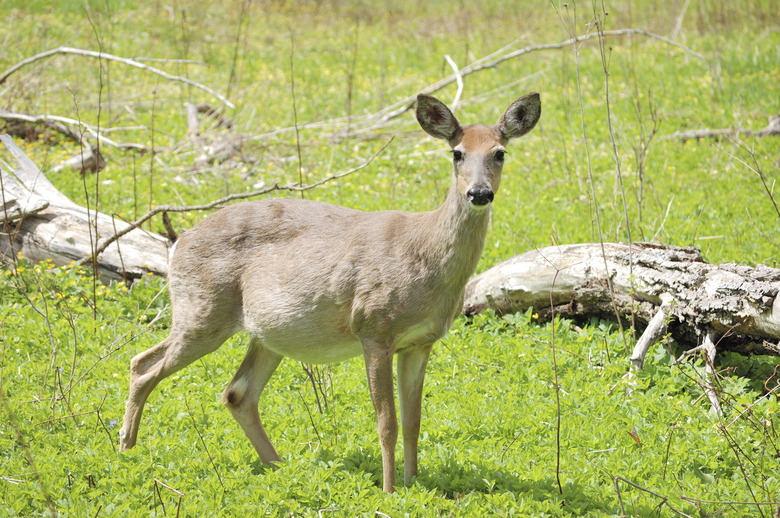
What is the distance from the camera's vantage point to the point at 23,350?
587 cm

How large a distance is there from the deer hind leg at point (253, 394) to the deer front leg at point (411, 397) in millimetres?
825

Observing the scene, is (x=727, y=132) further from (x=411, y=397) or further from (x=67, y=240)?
(x=67, y=240)

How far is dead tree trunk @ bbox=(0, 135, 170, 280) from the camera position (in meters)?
6.95

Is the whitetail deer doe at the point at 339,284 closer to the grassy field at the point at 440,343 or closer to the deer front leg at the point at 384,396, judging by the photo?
the deer front leg at the point at 384,396

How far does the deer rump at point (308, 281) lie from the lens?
14.0 feet

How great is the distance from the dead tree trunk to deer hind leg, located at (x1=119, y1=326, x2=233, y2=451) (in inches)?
84.6

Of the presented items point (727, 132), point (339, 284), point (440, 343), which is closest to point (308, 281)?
point (339, 284)

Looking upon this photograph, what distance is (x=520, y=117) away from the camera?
15.1 ft

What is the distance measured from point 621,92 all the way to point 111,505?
1038 centimetres

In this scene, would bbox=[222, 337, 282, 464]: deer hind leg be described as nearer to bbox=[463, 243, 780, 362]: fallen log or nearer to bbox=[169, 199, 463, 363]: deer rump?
bbox=[169, 199, 463, 363]: deer rump

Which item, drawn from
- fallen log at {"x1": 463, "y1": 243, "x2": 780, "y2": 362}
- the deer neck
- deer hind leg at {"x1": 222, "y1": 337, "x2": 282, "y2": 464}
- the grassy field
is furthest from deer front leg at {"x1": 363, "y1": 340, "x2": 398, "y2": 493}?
fallen log at {"x1": 463, "y1": 243, "x2": 780, "y2": 362}

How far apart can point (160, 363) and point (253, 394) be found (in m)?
0.62

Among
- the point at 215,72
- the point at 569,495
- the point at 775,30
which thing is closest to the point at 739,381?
the point at 569,495

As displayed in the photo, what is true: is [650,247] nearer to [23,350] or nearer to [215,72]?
[23,350]
